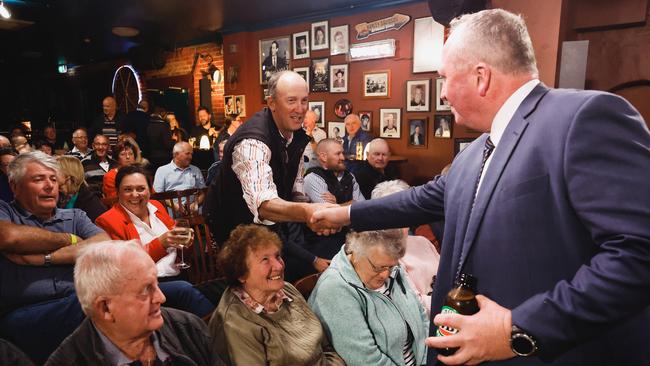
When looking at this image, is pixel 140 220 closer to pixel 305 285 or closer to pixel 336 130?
pixel 305 285

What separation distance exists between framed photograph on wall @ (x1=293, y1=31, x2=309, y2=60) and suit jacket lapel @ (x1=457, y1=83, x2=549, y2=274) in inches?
254

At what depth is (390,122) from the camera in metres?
6.30

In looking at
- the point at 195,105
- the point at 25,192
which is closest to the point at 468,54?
the point at 25,192

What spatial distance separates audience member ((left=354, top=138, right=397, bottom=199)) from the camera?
4957mm

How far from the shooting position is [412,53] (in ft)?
19.4

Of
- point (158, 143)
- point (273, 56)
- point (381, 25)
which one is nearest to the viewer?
point (381, 25)

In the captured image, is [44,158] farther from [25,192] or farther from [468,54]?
[468,54]

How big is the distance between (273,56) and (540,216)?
7.19 metres

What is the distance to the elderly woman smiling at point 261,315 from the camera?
1779 mm

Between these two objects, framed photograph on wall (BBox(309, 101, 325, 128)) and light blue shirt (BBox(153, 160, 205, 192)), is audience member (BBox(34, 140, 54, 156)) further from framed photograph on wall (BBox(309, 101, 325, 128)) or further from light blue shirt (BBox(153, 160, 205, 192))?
framed photograph on wall (BBox(309, 101, 325, 128))

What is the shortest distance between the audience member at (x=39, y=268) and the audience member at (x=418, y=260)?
5.87 ft

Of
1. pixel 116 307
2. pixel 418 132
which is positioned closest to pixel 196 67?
pixel 418 132

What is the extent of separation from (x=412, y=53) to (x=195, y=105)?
576 centimetres

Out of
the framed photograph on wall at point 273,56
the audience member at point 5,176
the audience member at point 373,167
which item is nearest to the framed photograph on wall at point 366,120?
the audience member at point 373,167
